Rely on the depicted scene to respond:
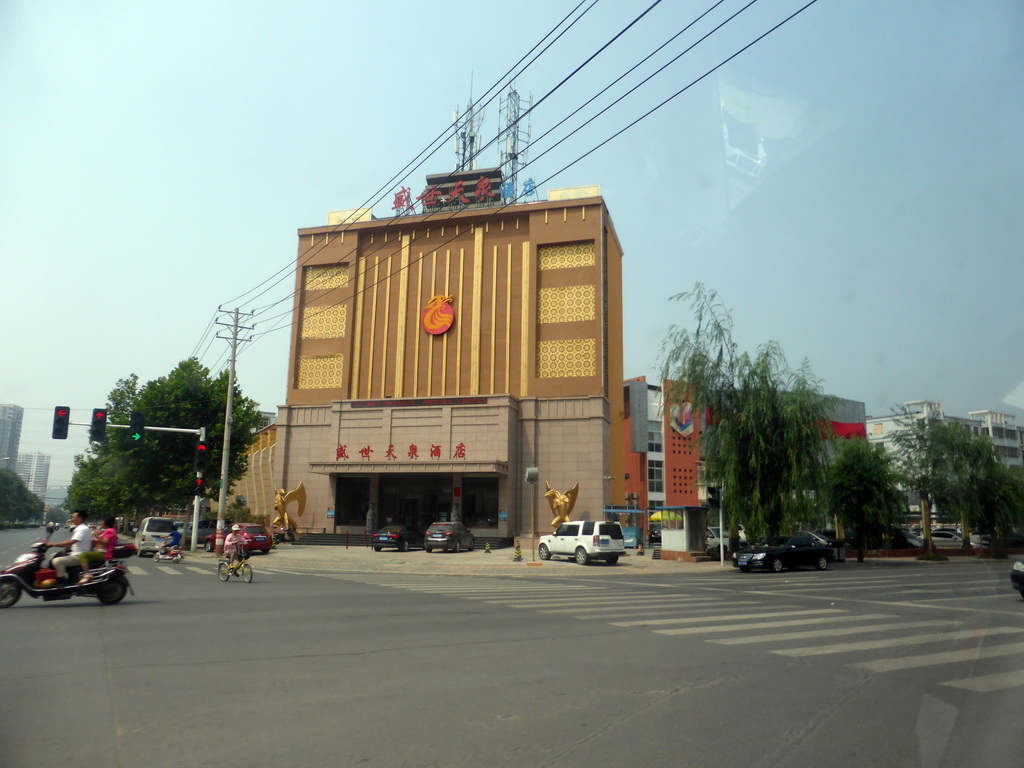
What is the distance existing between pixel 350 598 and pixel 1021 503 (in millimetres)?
36565

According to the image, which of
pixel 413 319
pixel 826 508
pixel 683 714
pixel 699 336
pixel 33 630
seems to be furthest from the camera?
pixel 413 319

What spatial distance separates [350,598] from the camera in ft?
46.4

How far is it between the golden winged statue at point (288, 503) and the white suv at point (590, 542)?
74.4 ft

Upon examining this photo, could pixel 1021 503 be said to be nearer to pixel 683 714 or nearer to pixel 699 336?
pixel 699 336

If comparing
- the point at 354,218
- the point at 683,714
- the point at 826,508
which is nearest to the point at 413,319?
→ the point at 354,218

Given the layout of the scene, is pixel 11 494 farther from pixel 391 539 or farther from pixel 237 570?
pixel 237 570

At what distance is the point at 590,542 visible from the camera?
2931cm

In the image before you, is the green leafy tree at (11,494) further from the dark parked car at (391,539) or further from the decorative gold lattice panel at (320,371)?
the dark parked car at (391,539)

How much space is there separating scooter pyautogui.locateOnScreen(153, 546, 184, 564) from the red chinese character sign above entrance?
78.2ft

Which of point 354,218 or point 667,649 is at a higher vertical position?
point 354,218

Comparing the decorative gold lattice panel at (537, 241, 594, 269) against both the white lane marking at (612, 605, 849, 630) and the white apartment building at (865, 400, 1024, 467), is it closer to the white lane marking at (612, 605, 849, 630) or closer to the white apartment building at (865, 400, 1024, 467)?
the white apartment building at (865, 400, 1024, 467)

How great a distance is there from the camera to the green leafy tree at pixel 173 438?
42844 mm

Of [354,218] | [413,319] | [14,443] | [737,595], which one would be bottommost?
[737,595]

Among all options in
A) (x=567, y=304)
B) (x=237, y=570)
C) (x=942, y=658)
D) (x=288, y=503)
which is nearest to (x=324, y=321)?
(x=288, y=503)
